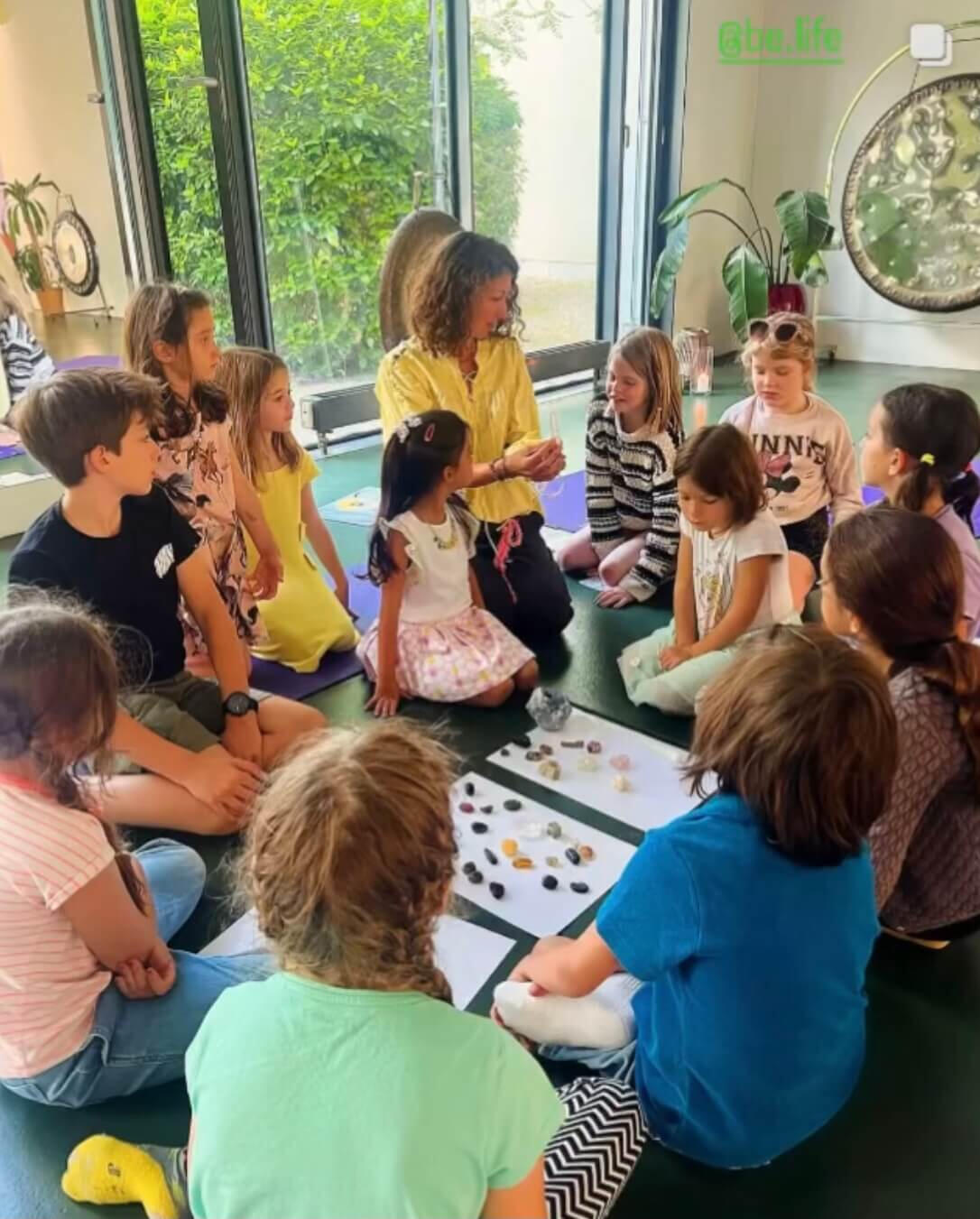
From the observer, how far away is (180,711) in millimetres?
1996

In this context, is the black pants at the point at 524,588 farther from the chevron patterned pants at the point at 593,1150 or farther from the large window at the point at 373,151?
the large window at the point at 373,151

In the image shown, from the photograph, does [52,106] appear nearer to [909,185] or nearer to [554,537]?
[554,537]

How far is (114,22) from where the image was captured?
3.33 meters

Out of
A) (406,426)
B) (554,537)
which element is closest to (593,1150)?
(406,426)

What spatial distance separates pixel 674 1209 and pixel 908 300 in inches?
228

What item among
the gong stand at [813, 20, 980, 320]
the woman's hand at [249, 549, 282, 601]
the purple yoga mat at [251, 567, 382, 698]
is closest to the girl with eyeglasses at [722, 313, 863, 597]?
the purple yoga mat at [251, 567, 382, 698]

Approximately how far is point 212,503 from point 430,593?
547 millimetres

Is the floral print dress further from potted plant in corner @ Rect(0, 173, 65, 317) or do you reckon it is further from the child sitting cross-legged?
potted plant in corner @ Rect(0, 173, 65, 317)

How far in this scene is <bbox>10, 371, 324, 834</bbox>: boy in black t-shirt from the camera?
69.6 inches

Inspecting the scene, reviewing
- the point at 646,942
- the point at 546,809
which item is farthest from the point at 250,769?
the point at 646,942

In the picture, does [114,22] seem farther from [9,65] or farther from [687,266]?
[687,266]

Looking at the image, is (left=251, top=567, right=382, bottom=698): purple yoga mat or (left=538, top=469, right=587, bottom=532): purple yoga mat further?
(left=538, top=469, right=587, bottom=532): purple yoga mat

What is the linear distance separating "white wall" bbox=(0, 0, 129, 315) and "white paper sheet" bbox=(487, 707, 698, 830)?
2.20m

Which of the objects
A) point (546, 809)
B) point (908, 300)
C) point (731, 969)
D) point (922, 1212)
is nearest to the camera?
point (731, 969)
